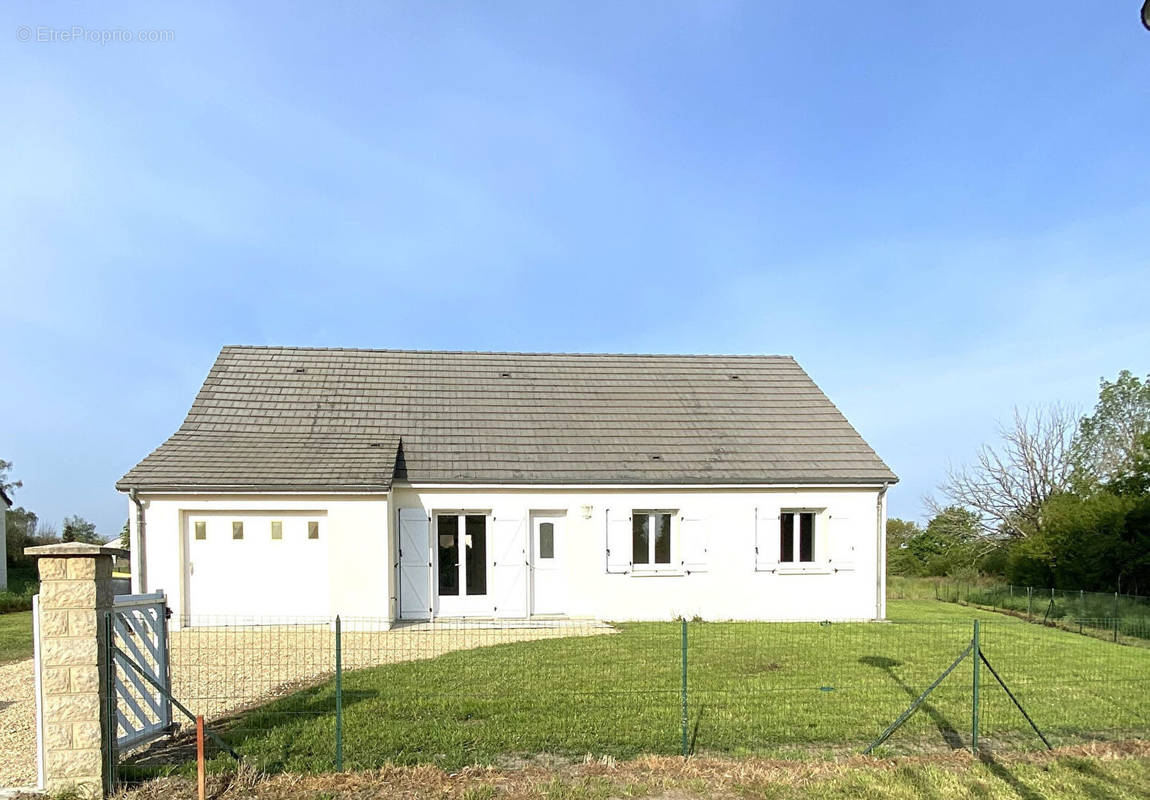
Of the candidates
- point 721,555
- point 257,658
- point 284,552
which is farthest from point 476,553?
point 721,555

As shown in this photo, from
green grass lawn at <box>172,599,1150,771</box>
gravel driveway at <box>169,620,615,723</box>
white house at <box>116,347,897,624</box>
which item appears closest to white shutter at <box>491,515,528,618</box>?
white house at <box>116,347,897,624</box>

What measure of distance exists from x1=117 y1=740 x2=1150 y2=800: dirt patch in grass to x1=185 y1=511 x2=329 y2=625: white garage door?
752 cm

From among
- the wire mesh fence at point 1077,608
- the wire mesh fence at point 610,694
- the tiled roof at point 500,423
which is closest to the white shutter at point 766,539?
the tiled roof at point 500,423

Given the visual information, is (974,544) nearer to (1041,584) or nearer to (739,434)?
(1041,584)

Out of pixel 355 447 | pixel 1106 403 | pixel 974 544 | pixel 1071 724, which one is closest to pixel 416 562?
pixel 355 447

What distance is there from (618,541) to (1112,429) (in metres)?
23.7

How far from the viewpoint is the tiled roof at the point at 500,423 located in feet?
43.7

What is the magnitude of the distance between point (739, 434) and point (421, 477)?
7.04 m

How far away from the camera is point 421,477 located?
43.6 feet

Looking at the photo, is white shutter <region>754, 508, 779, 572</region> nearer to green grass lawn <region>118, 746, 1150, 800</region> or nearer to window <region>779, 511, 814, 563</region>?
window <region>779, 511, 814, 563</region>

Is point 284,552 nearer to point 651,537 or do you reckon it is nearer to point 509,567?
point 509,567

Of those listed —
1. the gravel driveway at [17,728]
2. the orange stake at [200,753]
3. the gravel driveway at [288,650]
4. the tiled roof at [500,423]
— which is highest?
the tiled roof at [500,423]

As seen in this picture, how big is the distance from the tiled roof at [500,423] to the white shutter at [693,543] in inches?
34.9

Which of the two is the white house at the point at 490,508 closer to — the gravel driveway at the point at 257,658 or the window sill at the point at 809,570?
the window sill at the point at 809,570
